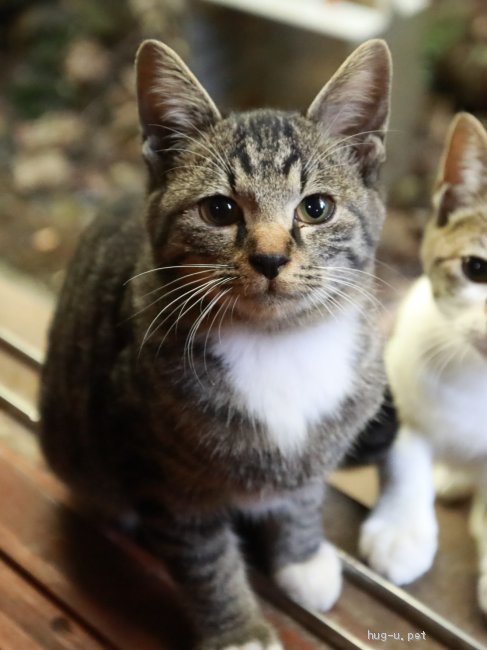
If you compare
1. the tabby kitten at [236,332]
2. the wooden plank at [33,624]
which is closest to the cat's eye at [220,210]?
the tabby kitten at [236,332]

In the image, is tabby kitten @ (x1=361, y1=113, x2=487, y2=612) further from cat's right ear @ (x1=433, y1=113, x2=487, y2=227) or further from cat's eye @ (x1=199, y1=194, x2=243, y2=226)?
cat's eye @ (x1=199, y1=194, x2=243, y2=226)

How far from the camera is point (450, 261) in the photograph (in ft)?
3.51

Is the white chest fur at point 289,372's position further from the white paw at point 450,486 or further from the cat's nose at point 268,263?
the white paw at point 450,486

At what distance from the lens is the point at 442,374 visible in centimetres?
111

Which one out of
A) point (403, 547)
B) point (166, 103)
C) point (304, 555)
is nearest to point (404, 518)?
point (403, 547)

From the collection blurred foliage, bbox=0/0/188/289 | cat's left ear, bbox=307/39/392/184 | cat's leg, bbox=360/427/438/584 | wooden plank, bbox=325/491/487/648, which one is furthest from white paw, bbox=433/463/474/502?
blurred foliage, bbox=0/0/188/289

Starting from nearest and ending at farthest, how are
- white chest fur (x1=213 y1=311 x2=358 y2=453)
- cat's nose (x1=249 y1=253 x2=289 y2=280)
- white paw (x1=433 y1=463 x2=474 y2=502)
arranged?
cat's nose (x1=249 y1=253 x2=289 y2=280)
white chest fur (x1=213 y1=311 x2=358 y2=453)
white paw (x1=433 y1=463 x2=474 y2=502)

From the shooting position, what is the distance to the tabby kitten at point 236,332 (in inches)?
34.2

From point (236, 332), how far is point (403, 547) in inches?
16.7

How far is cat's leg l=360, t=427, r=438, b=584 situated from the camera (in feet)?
3.64

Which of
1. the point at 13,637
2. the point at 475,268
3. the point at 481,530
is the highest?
the point at 475,268

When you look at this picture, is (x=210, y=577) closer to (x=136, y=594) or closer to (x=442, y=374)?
(x=136, y=594)

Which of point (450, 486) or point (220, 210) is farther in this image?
point (450, 486)

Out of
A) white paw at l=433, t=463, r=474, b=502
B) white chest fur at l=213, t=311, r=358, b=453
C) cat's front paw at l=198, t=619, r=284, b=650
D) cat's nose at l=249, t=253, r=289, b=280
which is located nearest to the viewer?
cat's nose at l=249, t=253, r=289, b=280
